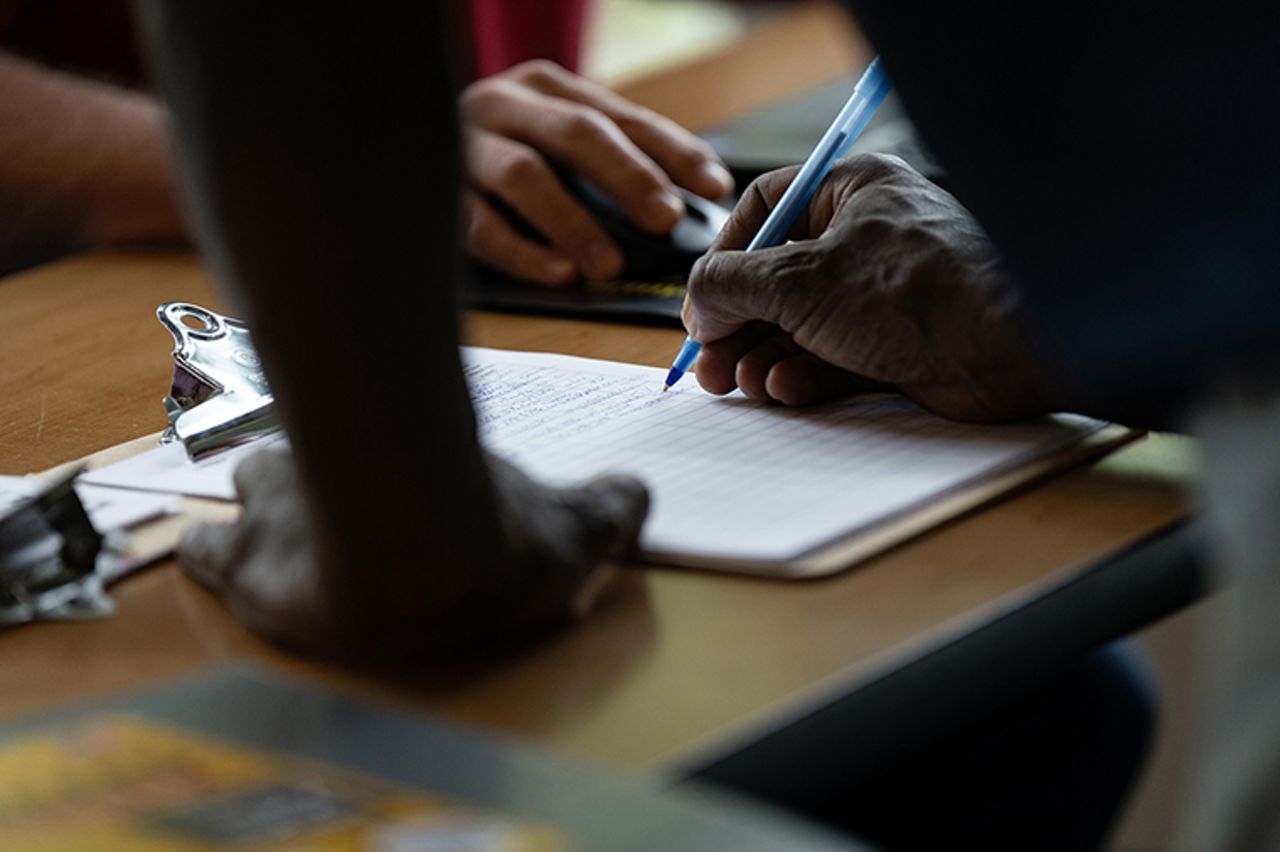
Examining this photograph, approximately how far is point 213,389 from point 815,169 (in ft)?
0.97

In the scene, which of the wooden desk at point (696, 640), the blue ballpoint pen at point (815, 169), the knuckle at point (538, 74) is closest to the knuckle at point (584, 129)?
the knuckle at point (538, 74)

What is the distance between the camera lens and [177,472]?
768 millimetres


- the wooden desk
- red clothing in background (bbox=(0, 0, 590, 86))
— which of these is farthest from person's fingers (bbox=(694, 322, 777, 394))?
red clothing in background (bbox=(0, 0, 590, 86))

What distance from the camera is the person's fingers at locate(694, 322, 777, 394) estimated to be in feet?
2.67

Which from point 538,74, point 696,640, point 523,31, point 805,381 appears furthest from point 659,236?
point 523,31

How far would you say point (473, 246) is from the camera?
1.14 metres

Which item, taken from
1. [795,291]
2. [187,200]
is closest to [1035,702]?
[795,291]

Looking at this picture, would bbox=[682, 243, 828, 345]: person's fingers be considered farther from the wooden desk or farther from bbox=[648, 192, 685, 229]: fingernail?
bbox=[648, 192, 685, 229]: fingernail

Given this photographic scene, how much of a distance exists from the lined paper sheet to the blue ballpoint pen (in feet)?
0.05

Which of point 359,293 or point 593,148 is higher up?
point 359,293

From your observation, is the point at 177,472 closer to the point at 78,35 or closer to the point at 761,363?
the point at 761,363

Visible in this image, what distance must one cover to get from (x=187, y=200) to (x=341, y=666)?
151 mm

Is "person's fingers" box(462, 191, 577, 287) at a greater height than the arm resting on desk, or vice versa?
the arm resting on desk

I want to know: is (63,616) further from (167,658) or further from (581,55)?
(581,55)
